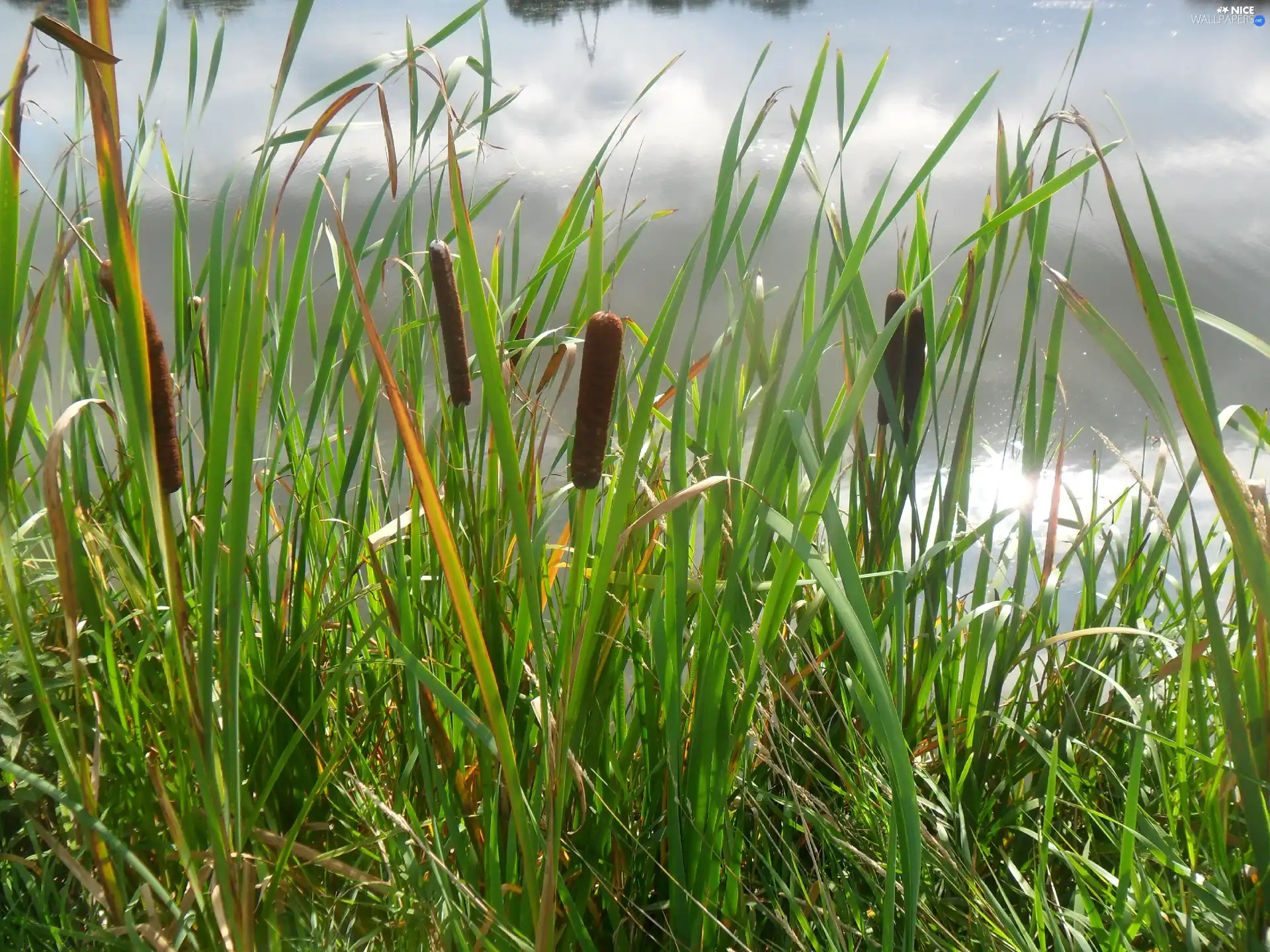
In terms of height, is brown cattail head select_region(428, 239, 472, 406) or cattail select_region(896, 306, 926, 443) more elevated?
brown cattail head select_region(428, 239, 472, 406)

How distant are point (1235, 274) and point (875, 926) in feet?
6.10

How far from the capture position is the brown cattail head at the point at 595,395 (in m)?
0.35

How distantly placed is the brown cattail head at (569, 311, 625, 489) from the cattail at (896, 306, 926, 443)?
28cm

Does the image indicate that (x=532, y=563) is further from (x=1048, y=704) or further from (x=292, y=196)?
(x=292, y=196)

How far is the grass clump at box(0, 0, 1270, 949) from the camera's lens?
0.35 metres

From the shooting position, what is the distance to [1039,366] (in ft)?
5.59

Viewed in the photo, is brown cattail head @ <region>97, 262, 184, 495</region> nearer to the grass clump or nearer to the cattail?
the grass clump

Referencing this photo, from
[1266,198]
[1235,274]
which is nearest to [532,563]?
[1235,274]

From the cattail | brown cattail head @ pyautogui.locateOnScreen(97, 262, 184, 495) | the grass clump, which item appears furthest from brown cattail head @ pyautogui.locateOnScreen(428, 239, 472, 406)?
the cattail

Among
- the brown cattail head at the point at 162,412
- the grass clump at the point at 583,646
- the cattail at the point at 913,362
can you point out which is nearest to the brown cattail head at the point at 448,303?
the grass clump at the point at 583,646

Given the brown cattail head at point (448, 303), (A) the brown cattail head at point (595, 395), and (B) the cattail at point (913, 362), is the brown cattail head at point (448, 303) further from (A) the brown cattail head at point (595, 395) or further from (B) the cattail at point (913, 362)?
(B) the cattail at point (913, 362)

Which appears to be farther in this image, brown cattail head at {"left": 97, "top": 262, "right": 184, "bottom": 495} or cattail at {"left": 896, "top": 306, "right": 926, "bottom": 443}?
cattail at {"left": 896, "top": 306, "right": 926, "bottom": 443}

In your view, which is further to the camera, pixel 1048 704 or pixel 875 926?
pixel 1048 704

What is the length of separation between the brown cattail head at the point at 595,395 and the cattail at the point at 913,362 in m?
0.28
